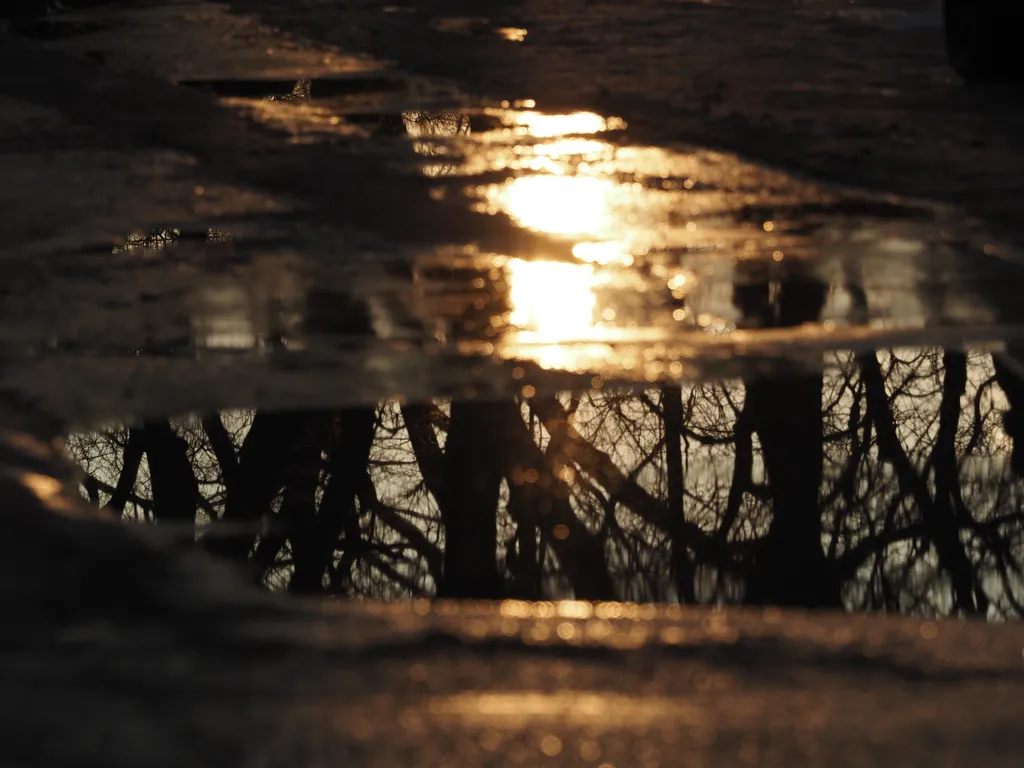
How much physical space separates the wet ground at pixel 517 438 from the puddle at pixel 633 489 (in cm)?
2

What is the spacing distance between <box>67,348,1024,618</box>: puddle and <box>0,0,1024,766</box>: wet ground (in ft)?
0.05

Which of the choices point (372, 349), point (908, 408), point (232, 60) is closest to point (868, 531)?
point (908, 408)

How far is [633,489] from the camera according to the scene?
15.4ft

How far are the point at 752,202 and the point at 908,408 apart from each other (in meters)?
3.21

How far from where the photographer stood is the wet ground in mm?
3219

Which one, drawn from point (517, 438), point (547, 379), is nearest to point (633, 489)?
point (517, 438)

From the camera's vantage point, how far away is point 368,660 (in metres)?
3.40

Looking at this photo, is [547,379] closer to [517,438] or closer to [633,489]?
[517,438]

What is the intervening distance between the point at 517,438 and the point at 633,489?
0.50m

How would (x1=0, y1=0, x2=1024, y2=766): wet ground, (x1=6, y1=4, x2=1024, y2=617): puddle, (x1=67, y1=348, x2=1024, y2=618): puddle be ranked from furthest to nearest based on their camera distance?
1. (x1=6, y1=4, x2=1024, y2=617): puddle
2. (x1=67, y1=348, x2=1024, y2=618): puddle
3. (x1=0, y1=0, x2=1024, y2=766): wet ground

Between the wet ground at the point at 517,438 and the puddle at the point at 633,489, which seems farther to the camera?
the puddle at the point at 633,489

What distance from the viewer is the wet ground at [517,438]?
322cm

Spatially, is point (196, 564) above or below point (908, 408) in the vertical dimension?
below

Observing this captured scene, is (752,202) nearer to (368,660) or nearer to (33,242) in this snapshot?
(33,242)
